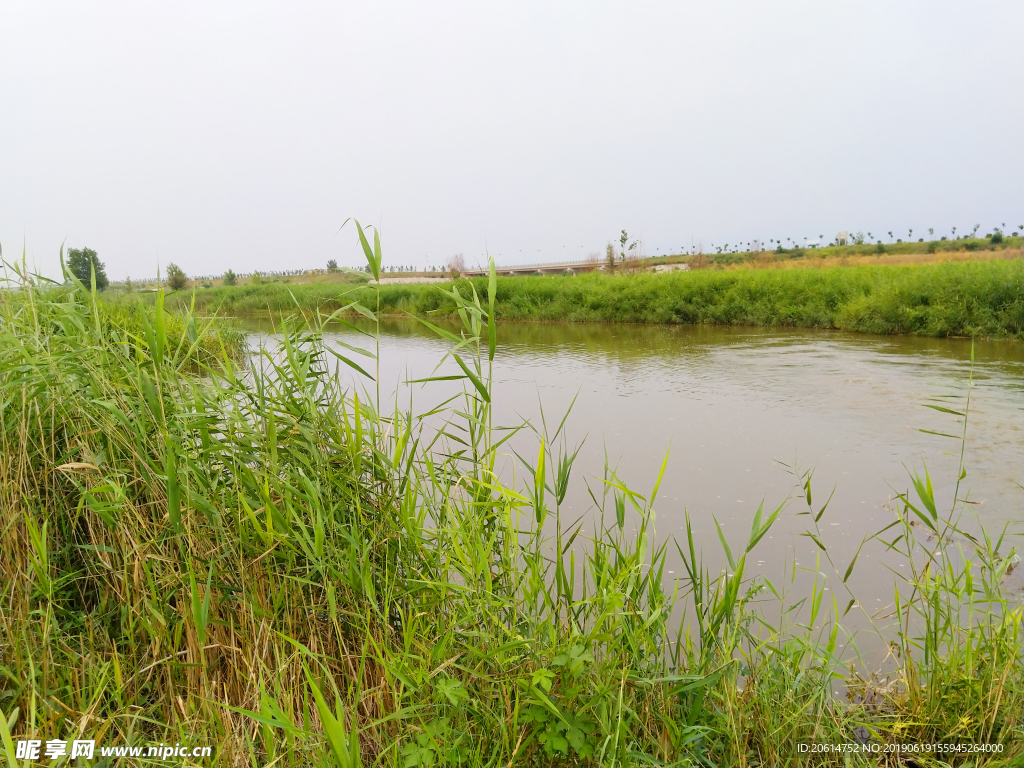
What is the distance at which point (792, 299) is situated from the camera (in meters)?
15.5

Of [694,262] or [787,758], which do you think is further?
[694,262]

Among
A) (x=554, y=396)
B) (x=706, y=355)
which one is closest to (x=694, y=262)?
(x=706, y=355)

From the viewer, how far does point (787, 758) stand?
5.88ft

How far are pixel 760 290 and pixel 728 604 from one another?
622 inches

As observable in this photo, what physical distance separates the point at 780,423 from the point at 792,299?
33.6 ft

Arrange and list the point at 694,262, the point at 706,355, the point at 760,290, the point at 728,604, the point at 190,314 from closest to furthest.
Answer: the point at 728,604 < the point at 190,314 < the point at 706,355 < the point at 760,290 < the point at 694,262

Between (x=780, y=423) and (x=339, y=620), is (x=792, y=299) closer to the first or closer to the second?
(x=780, y=423)

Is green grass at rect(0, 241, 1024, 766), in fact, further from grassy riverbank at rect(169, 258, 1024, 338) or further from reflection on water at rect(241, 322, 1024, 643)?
grassy riverbank at rect(169, 258, 1024, 338)

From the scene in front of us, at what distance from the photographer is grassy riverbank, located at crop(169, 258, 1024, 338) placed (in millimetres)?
11875

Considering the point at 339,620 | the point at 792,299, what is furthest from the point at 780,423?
the point at 792,299

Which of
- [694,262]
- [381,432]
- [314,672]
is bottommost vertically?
[314,672]

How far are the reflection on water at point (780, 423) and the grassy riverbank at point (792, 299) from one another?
794 mm

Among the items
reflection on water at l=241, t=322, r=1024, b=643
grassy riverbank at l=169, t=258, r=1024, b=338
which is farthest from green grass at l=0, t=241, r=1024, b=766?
grassy riverbank at l=169, t=258, r=1024, b=338

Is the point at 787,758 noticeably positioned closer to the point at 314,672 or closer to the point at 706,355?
the point at 314,672
